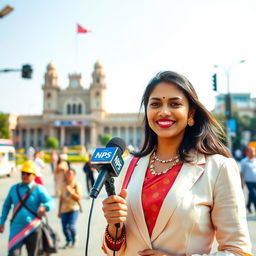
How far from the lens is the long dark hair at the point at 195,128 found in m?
1.80

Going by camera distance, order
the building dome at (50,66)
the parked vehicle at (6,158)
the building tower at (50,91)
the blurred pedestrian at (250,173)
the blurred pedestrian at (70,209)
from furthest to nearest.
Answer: the building dome at (50,66) → the building tower at (50,91) → the parked vehicle at (6,158) → the blurred pedestrian at (250,173) → the blurred pedestrian at (70,209)

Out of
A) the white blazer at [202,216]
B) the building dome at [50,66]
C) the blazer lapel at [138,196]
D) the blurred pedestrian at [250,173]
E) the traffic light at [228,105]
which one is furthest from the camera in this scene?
Result: the building dome at [50,66]

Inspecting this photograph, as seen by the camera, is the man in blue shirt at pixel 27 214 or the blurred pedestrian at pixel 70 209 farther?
the blurred pedestrian at pixel 70 209

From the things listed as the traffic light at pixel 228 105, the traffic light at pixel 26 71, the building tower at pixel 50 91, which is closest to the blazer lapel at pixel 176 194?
the traffic light at pixel 26 71

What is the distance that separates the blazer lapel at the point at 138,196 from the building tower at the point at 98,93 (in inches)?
2742

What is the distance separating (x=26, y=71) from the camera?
13578 mm

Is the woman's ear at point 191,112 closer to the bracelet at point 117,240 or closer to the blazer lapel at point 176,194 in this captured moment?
the blazer lapel at point 176,194

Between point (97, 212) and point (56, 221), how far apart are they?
119 cm

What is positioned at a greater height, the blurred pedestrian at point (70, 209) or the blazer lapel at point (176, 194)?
the blazer lapel at point (176, 194)

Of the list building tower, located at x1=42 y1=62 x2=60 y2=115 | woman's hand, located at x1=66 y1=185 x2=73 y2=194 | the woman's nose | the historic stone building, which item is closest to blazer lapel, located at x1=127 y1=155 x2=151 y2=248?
the woman's nose

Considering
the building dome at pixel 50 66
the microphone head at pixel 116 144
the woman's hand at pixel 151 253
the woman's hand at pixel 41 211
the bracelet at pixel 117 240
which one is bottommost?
the woman's hand at pixel 41 211

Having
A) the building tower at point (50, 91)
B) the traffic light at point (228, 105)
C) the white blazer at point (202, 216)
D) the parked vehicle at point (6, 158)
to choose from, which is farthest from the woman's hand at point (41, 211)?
the building tower at point (50, 91)

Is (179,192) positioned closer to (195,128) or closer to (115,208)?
(115,208)

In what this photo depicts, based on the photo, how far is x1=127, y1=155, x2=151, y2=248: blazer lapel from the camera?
1645mm
